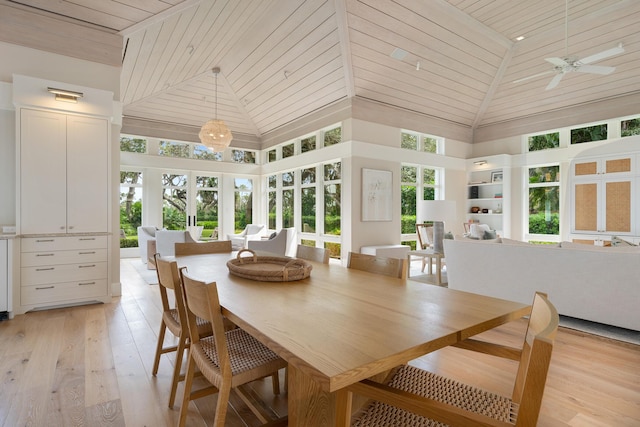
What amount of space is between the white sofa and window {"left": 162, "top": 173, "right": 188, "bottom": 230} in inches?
275

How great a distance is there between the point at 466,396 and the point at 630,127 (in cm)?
770

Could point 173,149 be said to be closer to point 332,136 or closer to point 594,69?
point 332,136

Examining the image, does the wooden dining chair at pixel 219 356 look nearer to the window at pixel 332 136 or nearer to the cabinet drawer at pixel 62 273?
the cabinet drawer at pixel 62 273

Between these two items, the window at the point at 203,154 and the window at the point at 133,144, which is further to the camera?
the window at the point at 203,154

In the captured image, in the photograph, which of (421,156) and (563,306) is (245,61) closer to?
(421,156)

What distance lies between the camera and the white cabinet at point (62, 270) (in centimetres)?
363

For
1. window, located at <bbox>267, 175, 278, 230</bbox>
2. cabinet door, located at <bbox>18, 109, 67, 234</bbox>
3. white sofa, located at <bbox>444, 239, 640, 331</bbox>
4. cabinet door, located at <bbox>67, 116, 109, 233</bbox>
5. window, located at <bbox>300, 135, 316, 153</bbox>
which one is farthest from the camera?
window, located at <bbox>267, 175, 278, 230</bbox>

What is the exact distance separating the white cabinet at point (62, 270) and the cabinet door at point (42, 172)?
0.17 meters

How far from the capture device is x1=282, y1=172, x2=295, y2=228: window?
8.59m

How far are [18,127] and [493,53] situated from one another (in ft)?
23.6

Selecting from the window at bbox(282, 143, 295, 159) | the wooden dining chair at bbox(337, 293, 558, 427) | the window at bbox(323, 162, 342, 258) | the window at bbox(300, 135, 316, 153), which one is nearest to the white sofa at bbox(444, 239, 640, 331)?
the wooden dining chair at bbox(337, 293, 558, 427)

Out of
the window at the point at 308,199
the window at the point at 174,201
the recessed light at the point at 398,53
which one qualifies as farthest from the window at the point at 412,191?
the window at the point at 174,201

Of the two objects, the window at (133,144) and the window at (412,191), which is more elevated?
the window at (133,144)

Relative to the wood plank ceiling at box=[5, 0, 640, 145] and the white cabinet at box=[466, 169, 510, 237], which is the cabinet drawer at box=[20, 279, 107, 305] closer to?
the wood plank ceiling at box=[5, 0, 640, 145]
